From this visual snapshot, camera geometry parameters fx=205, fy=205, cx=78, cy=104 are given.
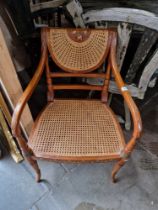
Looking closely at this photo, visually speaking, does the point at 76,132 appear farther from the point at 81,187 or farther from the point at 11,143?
the point at 11,143

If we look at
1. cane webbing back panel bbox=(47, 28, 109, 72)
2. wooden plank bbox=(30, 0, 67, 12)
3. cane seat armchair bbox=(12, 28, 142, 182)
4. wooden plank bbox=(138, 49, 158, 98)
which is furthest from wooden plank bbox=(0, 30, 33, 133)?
wooden plank bbox=(138, 49, 158, 98)

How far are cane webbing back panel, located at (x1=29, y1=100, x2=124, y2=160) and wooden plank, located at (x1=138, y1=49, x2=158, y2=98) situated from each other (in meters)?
0.30

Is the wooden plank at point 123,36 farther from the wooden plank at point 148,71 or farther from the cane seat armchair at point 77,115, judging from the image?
the wooden plank at point 148,71

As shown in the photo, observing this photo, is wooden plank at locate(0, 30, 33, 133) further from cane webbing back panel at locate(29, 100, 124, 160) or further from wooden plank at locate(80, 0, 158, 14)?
wooden plank at locate(80, 0, 158, 14)

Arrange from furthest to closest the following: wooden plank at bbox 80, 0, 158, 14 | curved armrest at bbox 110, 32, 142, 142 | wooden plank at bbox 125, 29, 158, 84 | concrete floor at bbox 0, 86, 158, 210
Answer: wooden plank at bbox 80, 0, 158, 14
concrete floor at bbox 0, 86, 158, 210
wooden plank at bbox 125, 29, 158, 84
curved armrest at bbox 110, 32, 142, 142

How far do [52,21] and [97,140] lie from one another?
3.55 ft

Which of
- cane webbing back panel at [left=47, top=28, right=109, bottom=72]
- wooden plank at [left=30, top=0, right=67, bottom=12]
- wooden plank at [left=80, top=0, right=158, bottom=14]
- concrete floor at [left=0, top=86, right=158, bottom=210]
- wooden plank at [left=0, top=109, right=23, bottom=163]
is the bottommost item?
concrete floor at [left=0, top=86, right=158, bottom=210]

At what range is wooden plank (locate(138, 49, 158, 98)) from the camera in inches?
48.2

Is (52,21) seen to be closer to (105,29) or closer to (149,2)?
(105,29)

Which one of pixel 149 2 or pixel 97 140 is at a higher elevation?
pixel 149 2

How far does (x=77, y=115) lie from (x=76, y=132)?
0.13m

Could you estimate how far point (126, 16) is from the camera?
1145mm

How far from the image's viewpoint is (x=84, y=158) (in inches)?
41.1

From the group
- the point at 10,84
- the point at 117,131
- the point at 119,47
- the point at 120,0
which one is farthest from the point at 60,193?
the point at 120,0
